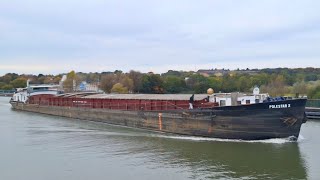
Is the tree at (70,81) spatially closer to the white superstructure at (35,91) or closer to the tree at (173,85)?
the tree at (173,85)

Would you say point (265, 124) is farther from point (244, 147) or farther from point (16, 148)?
point (16, 148)

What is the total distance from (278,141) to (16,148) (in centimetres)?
1485

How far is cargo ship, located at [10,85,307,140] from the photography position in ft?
70.4

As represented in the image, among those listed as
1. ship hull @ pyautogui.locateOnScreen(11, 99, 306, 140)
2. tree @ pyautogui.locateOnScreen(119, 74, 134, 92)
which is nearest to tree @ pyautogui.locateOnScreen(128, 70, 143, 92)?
tree @ pyautogui.locateOnScreen(119, 74, 134, 92)

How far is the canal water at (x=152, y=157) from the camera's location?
16.2m

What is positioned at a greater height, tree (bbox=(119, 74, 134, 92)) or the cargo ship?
tree (bbox=(119, 74, 134, 92))

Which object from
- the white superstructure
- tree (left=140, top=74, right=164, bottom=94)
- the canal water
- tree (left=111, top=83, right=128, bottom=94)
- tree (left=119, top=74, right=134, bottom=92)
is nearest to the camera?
the canal water

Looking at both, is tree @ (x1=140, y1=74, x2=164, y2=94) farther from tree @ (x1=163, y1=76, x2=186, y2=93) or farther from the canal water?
the canal water

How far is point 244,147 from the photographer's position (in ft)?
67.8

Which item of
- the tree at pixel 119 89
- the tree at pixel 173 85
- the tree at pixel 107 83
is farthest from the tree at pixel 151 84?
the tree at pixel 107 83

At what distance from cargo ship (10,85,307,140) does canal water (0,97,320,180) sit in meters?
0.66

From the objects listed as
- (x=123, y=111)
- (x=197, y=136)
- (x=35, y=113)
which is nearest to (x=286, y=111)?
(x=197, y=136)

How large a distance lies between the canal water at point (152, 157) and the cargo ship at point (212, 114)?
656mm

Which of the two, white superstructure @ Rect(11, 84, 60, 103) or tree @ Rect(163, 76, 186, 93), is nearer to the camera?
white superstructure @ Rect(11, 84, 60, 103)
